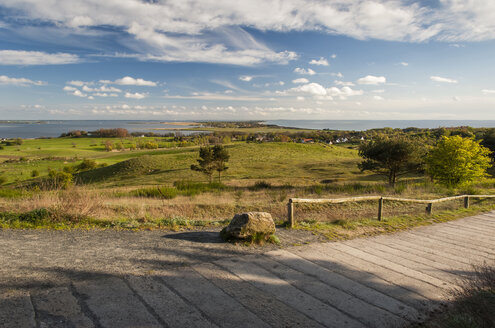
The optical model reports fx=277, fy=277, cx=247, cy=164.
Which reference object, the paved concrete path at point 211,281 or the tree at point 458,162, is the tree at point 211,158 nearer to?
the tree at point 458,162

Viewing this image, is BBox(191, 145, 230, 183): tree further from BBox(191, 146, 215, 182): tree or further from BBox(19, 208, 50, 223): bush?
BBox(19, 208, 50, 223): bush

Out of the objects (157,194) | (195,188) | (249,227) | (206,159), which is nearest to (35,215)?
(249,227)

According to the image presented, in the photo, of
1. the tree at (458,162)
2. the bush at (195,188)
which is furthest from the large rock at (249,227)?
the tree at (458,162)

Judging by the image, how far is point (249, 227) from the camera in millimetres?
7332

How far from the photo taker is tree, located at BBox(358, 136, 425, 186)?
94.7 ft

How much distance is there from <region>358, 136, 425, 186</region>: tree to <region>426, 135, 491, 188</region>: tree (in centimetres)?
414

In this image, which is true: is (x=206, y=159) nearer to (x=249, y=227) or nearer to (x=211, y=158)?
(x=211, y=158)

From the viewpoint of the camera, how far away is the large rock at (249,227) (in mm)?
7297

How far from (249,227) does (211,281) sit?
239 cm

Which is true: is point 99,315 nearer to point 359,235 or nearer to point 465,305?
point 465,305

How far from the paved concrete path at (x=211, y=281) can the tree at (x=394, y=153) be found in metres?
23.2

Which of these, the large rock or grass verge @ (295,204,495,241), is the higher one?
the large rock

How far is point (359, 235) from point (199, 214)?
7320 millimetres

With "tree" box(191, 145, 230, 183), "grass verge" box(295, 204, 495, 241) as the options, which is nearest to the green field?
"tree" box(191, 145, 230, 183)
